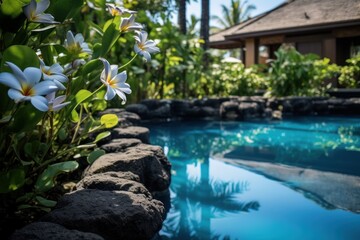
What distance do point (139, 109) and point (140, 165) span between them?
469cm

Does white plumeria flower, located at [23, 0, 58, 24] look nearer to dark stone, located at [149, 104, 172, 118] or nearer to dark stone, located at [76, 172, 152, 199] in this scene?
dark stone, located at [76, 172, 152, 199]

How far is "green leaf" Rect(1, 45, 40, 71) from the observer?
1137 millimetres

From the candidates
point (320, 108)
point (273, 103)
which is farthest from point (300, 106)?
point (273, 103)

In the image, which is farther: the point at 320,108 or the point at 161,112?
the point at 320,108

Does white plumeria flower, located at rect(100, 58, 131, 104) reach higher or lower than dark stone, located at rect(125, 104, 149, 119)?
higher

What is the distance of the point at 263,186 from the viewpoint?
3.04 metres

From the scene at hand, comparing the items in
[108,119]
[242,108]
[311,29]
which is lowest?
[242,108]

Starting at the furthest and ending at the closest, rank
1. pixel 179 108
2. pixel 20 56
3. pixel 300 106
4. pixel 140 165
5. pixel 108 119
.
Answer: pixel 300 106
pixel 179 108
pixel 140 165
pixel 108 119
pixel 20 56

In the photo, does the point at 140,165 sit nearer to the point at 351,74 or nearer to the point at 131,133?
the point at 131,133

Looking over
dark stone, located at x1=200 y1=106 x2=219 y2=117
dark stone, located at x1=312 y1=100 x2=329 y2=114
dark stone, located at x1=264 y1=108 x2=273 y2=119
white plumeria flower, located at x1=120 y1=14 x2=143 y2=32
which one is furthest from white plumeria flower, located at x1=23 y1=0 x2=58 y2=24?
dark stone, located at x1=312 y1=100 x2=329 y2=114

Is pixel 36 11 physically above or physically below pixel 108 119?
above

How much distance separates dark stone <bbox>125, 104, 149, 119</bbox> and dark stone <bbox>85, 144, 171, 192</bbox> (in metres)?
4.02

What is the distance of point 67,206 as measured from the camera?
147 centimetres

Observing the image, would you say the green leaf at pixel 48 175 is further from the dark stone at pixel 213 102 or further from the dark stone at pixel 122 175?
the dark stone at pixel 213 102
